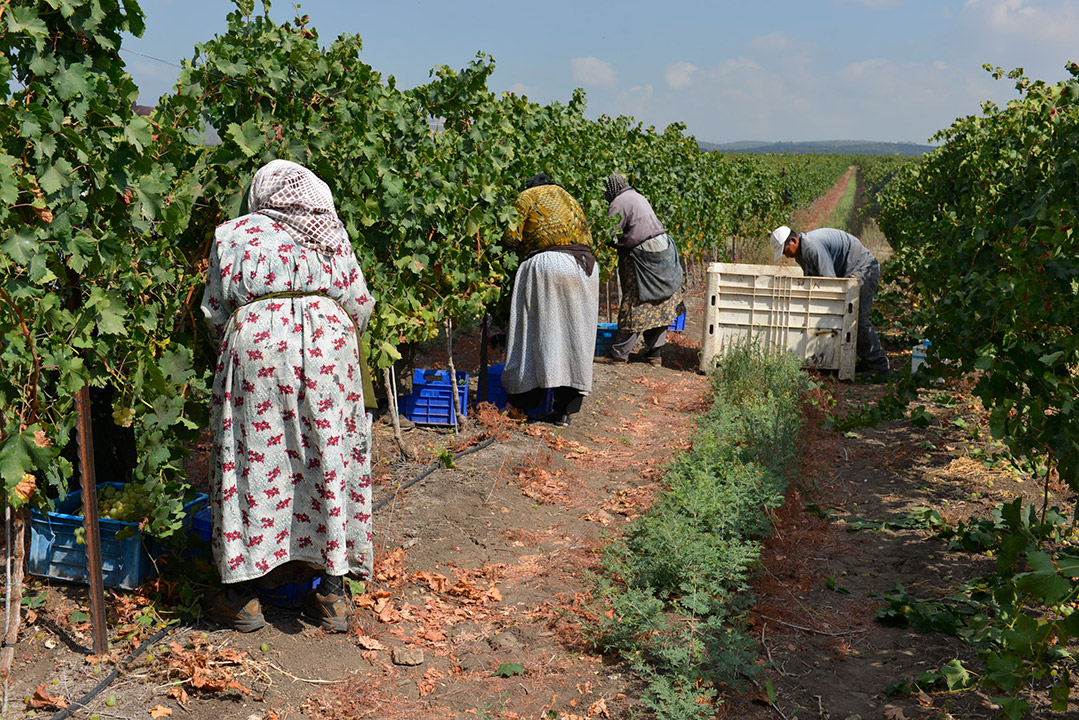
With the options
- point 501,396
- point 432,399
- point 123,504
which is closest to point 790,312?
point 501,396

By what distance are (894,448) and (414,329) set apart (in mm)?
3871

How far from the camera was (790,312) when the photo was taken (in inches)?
350

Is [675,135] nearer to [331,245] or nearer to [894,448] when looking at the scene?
[894,448]

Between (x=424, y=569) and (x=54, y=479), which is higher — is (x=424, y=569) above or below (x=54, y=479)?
below

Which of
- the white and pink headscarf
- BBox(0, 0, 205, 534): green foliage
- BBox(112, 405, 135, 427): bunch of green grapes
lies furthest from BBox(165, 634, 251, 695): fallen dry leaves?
the white and pink headscarf

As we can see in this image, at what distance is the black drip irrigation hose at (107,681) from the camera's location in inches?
121

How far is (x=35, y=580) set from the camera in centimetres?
382

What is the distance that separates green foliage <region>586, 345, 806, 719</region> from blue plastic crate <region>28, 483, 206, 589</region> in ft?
6.28

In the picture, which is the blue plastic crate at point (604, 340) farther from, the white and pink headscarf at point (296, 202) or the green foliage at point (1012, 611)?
the white and pink headscarf at point (296, 202)

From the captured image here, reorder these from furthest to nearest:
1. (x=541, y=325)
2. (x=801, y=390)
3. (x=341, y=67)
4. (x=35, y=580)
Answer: (x=801, y=390), (x=541, y=325), (x=341, y=67), (x=35, y=580)

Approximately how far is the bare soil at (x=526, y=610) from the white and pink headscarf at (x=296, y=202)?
1649mm

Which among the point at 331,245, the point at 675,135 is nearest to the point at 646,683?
the point at 331,245

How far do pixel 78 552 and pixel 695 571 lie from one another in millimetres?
2651

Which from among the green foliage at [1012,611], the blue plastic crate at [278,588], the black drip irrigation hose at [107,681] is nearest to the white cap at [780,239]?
the green foliage at [1012,611]
